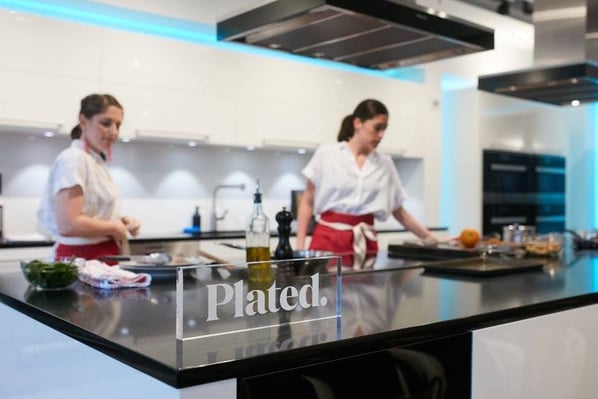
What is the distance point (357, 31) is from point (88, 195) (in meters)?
1.09

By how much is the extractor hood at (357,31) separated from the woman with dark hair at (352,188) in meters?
0.32

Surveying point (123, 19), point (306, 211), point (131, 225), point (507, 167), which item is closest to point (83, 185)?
point (131, 225)

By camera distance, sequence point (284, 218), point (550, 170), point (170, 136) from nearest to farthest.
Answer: point (284, 218)
point (170, 136)
point (550, 170)

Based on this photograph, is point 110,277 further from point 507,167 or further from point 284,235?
point 507,167

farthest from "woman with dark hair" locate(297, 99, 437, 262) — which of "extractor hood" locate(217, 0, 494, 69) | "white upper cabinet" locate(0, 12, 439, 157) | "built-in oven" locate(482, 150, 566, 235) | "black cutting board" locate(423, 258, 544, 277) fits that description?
"built-in oven" locate(482, 150, 566, 235)

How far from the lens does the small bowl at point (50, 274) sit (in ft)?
5.10

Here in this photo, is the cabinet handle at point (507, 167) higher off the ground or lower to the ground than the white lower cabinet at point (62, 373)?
higher

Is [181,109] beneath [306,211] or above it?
above

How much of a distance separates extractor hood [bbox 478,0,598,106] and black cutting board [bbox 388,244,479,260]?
103 cm

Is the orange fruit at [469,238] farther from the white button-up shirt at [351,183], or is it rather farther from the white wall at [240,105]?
the white wall at [240,105]

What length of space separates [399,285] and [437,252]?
822 millimetres

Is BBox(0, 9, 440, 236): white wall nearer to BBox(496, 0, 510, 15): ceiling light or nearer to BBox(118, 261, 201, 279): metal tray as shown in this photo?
BBox(496, 0, 510, 15): ceiling light

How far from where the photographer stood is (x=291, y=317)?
1.20 m

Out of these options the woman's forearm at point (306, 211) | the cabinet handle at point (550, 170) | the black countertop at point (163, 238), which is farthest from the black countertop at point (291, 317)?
the cabinet handle at point (550, 170)
